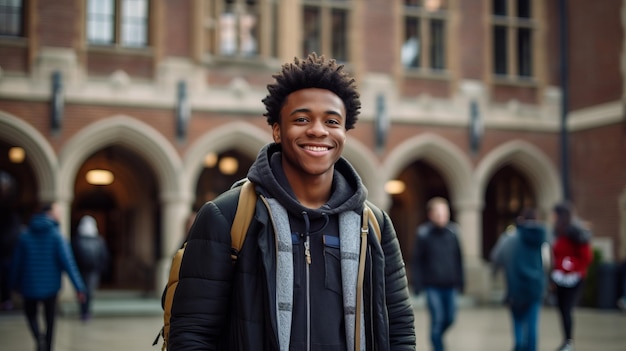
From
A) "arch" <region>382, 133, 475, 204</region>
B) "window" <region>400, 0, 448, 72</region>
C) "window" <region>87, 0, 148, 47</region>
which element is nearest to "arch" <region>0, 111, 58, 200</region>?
"window" <region>87, 0, 148, 47</region>

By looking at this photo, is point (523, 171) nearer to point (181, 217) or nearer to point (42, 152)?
point (181, 217)

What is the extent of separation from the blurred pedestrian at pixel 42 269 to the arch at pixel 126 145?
6.81m

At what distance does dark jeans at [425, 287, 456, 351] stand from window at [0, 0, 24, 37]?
941 cm

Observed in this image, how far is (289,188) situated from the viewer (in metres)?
2.33

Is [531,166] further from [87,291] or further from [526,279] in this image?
[526,279]

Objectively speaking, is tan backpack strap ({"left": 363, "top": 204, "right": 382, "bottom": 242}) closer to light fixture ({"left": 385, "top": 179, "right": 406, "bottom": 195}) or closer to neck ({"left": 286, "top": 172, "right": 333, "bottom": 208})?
neck ({"left": 286, "top": 172, "right": 333, "bottom": 208})

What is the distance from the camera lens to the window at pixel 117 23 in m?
14.6

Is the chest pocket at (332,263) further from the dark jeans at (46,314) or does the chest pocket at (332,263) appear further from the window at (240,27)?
the window at (240,27)

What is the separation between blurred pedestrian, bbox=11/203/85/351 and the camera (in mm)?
7188

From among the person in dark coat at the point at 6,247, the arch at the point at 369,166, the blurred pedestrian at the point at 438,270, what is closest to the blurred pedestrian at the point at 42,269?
the blurred pedestrian at the point at 438,270

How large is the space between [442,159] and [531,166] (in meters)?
2.02

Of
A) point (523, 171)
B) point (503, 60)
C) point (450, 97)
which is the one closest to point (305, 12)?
point (450, 97)

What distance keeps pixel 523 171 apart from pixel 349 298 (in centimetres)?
1575

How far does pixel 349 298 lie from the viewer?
2254 millimetres
